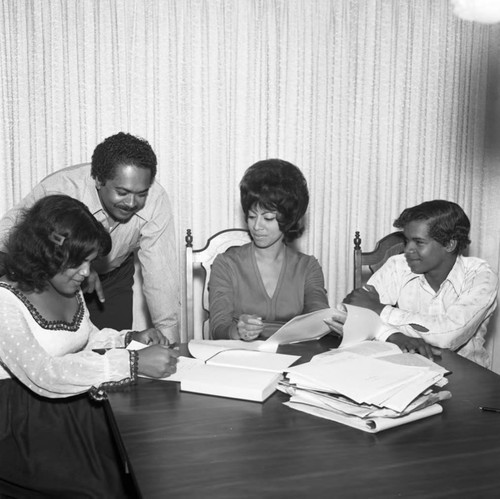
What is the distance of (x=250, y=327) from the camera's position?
204 cm

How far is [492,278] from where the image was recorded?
2365mm

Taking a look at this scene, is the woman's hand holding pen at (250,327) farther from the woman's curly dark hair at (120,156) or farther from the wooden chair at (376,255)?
the wooden chair at (376,255)

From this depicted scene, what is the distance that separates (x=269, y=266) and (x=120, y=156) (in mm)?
760

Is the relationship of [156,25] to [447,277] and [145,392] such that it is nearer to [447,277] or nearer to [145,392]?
[447,277]

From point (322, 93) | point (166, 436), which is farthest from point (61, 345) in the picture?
point (322, 93)

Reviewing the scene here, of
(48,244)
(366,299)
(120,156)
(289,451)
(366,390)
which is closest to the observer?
(289,451)

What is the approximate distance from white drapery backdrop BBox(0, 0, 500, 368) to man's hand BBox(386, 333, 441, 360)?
5.54 feet

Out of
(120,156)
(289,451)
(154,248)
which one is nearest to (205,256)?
(154,248)

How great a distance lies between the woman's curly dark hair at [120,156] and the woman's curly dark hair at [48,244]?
15.4 inches

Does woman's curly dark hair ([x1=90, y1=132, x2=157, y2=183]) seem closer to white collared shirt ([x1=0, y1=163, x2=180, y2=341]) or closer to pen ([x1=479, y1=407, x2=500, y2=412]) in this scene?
white collared shirt ([x1=0, y1=163, x2=180, y2=341])

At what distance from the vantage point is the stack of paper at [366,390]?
1.39 metres

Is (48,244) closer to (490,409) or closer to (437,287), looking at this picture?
(490,409)

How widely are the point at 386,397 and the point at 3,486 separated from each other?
100 cm

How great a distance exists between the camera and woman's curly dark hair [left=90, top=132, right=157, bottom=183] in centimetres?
224
